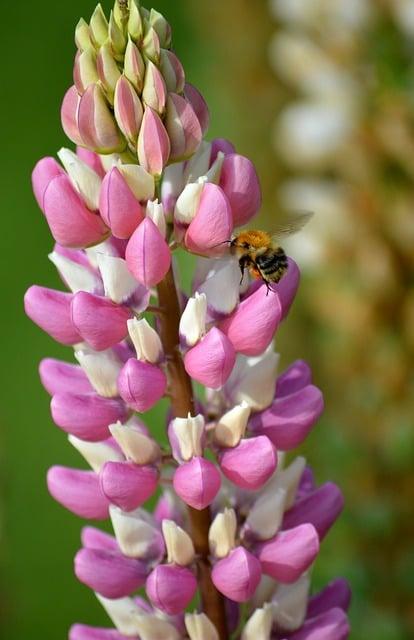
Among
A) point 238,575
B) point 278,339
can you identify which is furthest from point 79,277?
point 278,339

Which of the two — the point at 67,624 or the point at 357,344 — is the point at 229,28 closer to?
the point at 357,344

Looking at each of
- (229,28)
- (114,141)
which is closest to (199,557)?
(114,141)

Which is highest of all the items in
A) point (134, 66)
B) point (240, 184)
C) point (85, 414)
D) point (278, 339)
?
point (134, 66)

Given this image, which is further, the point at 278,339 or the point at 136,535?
the point at 278,339

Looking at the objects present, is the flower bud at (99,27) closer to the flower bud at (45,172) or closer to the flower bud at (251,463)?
the flower bud at (45,172)

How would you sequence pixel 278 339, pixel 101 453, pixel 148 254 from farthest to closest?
pixel 278 339 < pixel 101 453 < pixel 148 254

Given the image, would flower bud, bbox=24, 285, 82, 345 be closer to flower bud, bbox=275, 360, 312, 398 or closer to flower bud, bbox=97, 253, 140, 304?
flower bud, bbox=97, 253, 140, 304

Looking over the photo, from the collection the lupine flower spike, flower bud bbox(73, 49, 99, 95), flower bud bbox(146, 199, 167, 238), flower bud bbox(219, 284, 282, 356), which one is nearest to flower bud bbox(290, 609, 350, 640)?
the lupine flower spike

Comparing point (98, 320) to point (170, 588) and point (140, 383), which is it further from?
point (170, 588)
